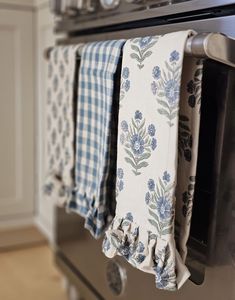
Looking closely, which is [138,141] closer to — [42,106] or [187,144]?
[187,144]

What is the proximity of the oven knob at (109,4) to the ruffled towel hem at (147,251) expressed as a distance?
45 centimetres

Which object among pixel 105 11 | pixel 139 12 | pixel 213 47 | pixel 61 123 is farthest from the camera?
pixel 61 123

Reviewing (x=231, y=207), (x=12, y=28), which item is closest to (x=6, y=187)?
(x=12, y=28)

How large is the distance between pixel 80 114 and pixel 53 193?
0.27 metres

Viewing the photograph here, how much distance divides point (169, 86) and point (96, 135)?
12.2 inches

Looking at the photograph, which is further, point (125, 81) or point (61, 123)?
point (61, 123)

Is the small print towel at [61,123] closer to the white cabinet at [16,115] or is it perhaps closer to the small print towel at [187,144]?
the small print towel at [187,144]

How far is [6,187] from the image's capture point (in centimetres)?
170

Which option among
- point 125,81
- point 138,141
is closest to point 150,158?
point 138,141

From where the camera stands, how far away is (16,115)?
169 centimetres

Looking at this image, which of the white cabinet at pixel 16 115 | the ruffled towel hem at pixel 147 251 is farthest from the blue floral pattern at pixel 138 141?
the white cabinet at pixel 16 115

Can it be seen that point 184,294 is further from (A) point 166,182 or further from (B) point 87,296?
(B) point 87,296

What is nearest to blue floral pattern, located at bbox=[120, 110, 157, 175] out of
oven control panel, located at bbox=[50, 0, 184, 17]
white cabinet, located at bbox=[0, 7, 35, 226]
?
oven control panel, located at bbox=[50, 0, 184, 17]

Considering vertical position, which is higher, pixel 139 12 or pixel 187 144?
pixel 139 12
